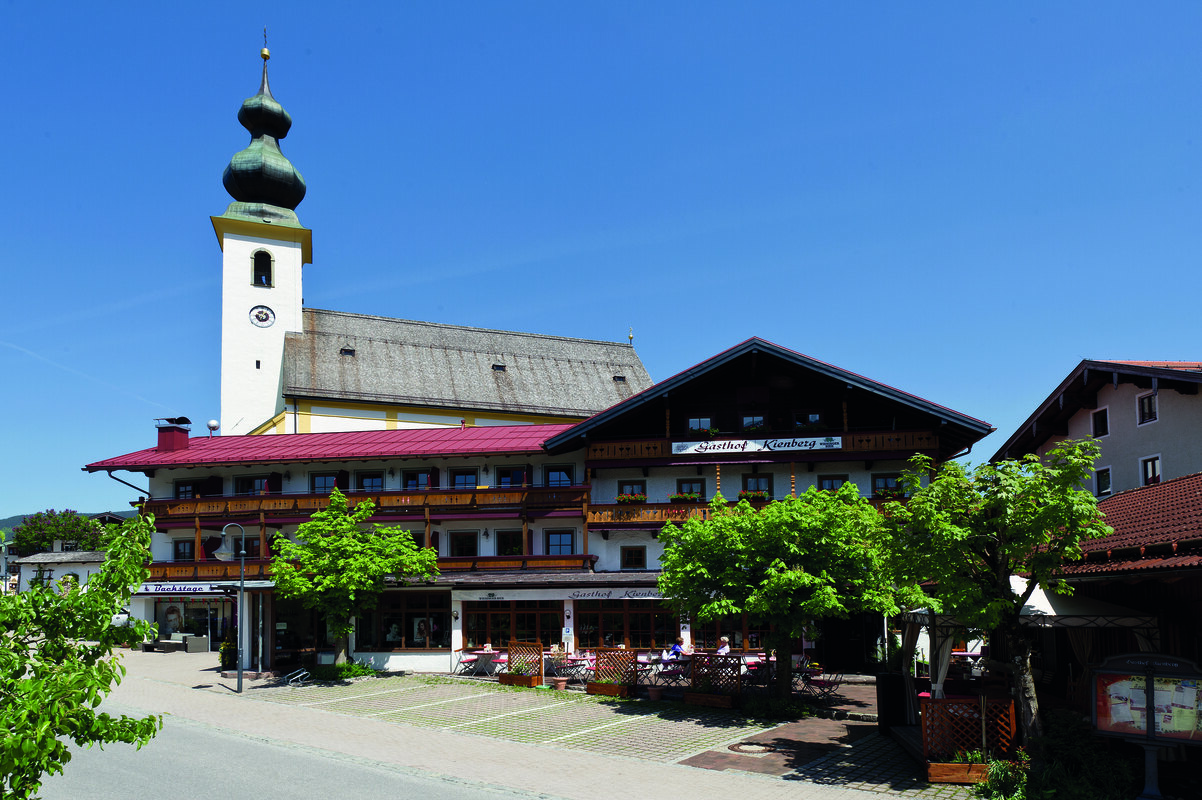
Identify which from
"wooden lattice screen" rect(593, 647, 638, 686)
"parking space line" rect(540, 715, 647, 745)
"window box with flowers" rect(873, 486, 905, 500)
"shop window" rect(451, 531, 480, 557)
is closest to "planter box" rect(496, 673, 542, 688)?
"wooden lattice screen" rect(593, 647, 638, 686)

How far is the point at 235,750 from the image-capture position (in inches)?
716

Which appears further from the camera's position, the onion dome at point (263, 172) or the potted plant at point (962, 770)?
the onion dome at point (263, 172)

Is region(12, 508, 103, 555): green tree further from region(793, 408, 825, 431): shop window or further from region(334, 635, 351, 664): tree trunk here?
region(793, 408, 825, 431): shop window

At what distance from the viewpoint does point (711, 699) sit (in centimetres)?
2278

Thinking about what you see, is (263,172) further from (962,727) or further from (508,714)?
(962,727)

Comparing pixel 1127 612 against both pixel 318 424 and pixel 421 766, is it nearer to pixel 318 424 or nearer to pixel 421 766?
pixel 421 766

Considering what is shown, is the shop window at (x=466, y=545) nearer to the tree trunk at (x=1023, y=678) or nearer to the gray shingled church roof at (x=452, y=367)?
the gray shingled church roof at (x=452, y=367)

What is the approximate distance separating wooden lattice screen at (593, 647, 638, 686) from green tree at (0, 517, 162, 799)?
61.3 ft

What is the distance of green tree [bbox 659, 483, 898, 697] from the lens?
68.4 feet

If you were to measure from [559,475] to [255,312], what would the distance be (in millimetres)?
32165

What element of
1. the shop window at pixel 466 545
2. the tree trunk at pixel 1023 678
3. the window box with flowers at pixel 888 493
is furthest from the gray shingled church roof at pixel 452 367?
the tree trunk at pixel 1023 678

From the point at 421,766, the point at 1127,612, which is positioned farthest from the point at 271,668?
the point at 1127,612

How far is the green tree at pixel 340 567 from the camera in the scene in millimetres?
29844

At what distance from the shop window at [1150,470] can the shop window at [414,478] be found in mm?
25812
